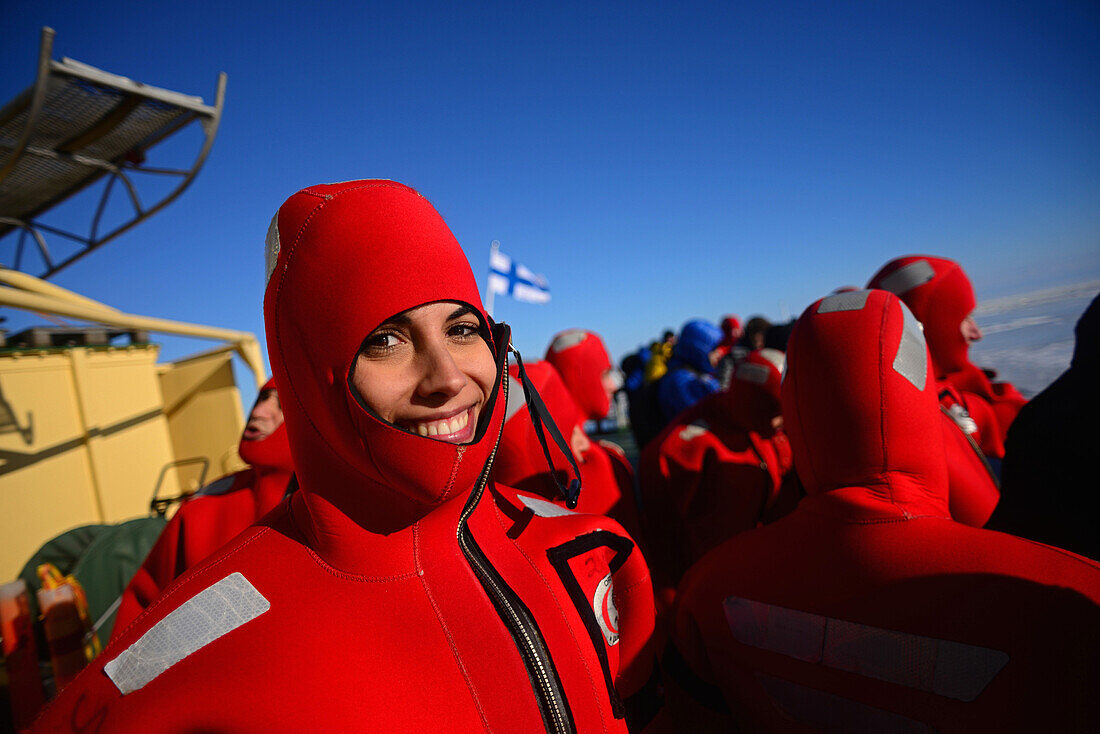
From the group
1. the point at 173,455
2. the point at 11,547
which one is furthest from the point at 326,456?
the point at 173,455

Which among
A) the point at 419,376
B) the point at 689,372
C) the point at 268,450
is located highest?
the point at 419,376

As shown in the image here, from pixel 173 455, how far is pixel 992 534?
29.0ft

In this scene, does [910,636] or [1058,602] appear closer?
[1058,602]

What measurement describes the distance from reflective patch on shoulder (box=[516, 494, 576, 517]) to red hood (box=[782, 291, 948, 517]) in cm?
84

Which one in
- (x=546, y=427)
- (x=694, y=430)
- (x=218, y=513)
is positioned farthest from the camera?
(x=694, y=430)

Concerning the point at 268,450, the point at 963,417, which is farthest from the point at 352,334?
the point at 963,417

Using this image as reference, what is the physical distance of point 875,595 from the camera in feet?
4.42

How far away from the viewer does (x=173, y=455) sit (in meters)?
7.20

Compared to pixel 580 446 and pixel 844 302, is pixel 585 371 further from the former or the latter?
pixel 844 302

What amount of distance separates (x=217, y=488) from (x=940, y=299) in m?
4.08

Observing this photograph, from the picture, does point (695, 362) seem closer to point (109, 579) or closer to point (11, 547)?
point (109, 579)

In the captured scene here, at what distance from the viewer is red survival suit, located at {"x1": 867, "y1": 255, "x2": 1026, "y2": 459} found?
3.02m

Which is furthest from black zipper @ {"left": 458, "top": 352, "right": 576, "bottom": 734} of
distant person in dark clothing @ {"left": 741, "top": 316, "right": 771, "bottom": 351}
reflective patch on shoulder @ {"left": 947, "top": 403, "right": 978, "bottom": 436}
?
distant person in dark clothing @ {"left": 741, "top": 316, "right": 771, "bottom": 351}

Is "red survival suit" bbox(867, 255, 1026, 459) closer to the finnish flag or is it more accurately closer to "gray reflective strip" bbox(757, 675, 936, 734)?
"gray reflective strip" bbox(757, 675, 936, 734)
